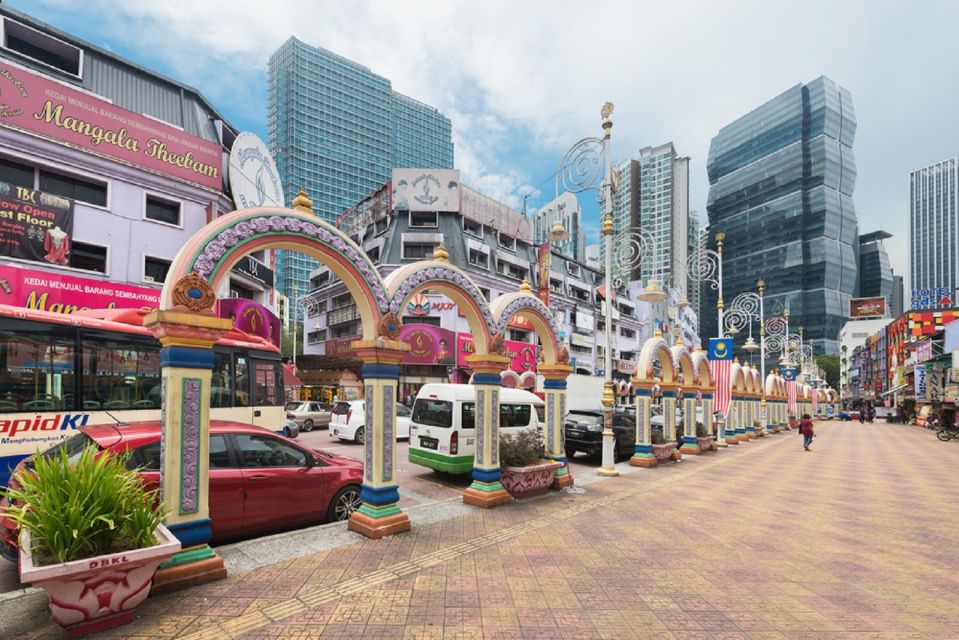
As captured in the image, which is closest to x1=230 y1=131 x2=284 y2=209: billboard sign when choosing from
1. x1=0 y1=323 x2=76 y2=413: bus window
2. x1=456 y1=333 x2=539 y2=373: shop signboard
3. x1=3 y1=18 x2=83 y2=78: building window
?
x1=3 y1=18 x2=83 y2=78: building window

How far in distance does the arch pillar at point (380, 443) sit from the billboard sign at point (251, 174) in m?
15.4

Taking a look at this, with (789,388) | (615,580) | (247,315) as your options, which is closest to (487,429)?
(615,580)

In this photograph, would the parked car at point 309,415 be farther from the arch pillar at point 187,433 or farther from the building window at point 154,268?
the arch pillar at point 187,433

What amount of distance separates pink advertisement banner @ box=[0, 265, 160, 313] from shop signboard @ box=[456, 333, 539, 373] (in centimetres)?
2085

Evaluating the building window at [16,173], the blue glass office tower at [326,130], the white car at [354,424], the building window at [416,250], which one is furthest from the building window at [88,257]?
the blue glass office tower at [326,130]

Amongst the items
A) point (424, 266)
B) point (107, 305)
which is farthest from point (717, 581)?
point (107, 305)

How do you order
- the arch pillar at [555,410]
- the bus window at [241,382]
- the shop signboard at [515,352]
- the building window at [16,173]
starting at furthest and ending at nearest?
the shop signboard at [515,352] < the building window at [16,173] < the bus window at [241,382] < the arch pillar at [555,410]

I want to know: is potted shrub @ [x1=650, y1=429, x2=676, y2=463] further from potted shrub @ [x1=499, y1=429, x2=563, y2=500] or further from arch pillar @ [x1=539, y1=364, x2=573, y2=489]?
potted shrub @ [x1=499, y1=429, x2=563, y2=500]

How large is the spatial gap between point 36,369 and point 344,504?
18.1ft

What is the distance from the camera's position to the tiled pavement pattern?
411cm

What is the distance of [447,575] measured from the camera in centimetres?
515

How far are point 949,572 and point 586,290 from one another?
1840 inches

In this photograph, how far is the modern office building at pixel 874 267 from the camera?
13075 cm

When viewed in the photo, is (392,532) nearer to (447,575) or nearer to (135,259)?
(447,575)
